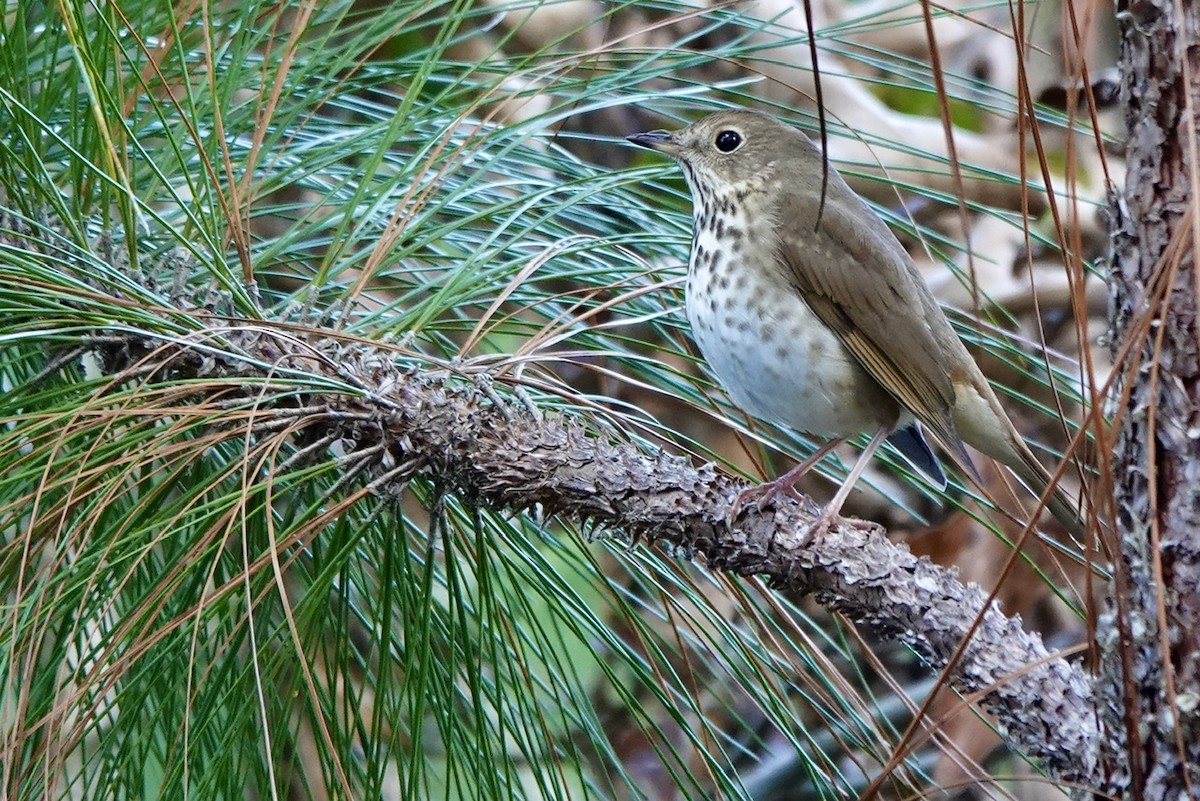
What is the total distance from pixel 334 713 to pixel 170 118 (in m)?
0.65

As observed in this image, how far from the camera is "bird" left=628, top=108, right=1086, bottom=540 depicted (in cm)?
152

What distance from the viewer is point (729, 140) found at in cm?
171

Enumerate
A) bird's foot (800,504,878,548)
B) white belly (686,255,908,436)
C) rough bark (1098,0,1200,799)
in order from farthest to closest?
white belly (686,255,908,436) → bird's foot (800,504,878,548) → rough bark (1098,0,1200,799)

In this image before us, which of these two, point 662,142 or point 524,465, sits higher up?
point 662,142

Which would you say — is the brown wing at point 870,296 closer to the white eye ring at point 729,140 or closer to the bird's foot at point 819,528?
the white eye ring at point 729,140

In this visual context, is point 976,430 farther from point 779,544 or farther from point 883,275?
point 779,544

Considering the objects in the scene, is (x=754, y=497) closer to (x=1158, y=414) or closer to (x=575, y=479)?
(x=575, y=479)

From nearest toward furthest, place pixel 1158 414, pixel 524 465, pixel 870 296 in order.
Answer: pixel 1158 414
pixel 524 465
pixel 870 296

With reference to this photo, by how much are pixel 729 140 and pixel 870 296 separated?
0.92 feet

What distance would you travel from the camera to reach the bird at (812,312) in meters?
1.52

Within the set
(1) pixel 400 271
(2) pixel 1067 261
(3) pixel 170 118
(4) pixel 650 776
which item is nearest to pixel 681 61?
(1) pixel 400 271

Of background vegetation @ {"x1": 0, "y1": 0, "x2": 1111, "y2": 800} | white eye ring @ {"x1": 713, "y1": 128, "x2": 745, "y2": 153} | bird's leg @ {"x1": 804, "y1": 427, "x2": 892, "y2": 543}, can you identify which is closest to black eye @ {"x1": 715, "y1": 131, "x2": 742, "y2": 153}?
white eye ring @ {"x1": 713, "y1": 128, "x2": 745, "y2": 153}

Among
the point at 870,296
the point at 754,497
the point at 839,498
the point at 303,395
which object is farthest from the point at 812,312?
the point at 303,395

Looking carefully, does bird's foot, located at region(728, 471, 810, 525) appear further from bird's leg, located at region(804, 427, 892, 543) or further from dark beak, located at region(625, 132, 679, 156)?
dark beak, located at region(625, 132, 679, 156)
